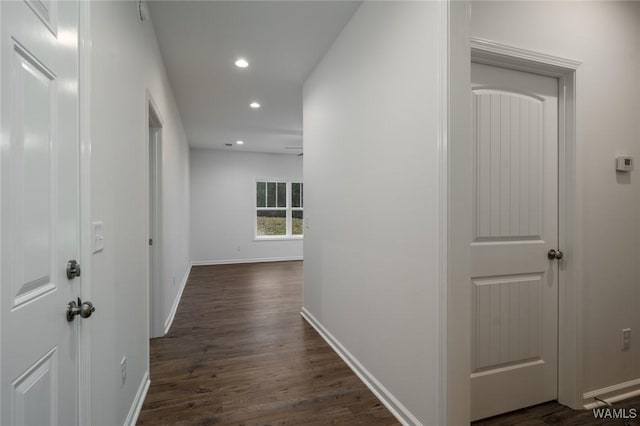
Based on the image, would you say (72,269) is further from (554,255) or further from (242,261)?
(242,261)

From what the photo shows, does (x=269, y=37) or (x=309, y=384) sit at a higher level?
(x=269, y=37)

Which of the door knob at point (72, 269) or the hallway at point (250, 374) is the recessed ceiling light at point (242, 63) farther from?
the hallway at point (250, 374)

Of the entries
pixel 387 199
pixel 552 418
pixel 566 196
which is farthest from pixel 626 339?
pixel 387 199

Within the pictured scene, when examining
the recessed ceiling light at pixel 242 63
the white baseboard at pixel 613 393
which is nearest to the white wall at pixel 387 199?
A: the recessed ceiling light at pixel 242 63

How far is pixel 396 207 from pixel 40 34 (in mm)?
1643

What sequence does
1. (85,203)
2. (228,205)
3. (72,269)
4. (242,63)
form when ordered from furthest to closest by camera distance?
1. (228,205)
2. (242,63)
3. (85,203)
4. (72,269)

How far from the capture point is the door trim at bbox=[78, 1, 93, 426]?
1.12 m

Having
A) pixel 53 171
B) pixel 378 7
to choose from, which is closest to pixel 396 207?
pixel 378 7

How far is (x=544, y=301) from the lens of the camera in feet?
6.15

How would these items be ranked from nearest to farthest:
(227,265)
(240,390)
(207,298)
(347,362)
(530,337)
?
(530,337), (240,390), (347,362), (207,298), (227,265)

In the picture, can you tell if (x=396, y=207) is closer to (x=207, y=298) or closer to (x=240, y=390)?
(x=240, y=390)

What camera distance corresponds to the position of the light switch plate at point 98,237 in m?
1.22

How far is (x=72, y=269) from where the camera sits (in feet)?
3.43

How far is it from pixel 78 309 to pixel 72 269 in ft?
0.48
